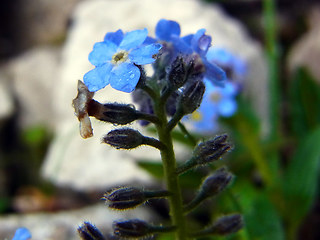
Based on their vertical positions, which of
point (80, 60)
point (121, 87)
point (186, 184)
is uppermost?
point (80, 60)

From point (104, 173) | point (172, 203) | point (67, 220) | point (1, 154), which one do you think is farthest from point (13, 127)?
point (172, 203)

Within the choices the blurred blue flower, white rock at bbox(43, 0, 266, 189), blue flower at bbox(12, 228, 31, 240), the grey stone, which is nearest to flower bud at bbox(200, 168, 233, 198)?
blue flower at bbox(12, 228, 31, 240)

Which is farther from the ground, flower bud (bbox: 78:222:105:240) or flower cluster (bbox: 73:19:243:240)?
flower cluster (bbox: 73:19:243:240)

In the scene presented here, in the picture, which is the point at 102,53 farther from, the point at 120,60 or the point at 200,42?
the point at 200,42

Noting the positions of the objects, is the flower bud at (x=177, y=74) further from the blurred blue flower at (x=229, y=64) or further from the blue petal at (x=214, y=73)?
the blurred blue flower at (x=229, y=64)

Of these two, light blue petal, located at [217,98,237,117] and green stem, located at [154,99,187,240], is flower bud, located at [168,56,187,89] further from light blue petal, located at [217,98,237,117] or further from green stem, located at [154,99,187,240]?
light blue petal, located at [217,98,237,117]

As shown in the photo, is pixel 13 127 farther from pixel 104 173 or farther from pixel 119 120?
pixel 119 120
